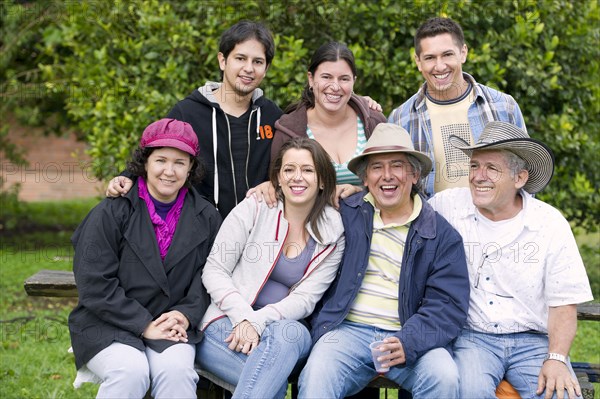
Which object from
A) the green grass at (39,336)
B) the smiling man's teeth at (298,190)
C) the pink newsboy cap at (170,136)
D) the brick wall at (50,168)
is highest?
the pink newsboy cap at (170,136)

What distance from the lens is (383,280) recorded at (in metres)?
3.96

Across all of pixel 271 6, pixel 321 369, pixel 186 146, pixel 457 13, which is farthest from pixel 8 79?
pixel 321 369

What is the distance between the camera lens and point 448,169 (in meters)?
4.55

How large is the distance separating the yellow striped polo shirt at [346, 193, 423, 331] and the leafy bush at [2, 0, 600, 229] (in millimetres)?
2610

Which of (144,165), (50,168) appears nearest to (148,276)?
(144,165)

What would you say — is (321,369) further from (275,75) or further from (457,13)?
(457,13)

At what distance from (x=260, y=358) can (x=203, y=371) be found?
456 millimetres

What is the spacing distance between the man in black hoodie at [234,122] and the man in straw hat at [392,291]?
0.69 m

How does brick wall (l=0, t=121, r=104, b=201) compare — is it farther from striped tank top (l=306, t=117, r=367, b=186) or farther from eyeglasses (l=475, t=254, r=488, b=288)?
eyeglasses (l=475, t=254, r=488, b=288)

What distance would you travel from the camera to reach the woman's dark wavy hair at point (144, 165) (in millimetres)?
4145

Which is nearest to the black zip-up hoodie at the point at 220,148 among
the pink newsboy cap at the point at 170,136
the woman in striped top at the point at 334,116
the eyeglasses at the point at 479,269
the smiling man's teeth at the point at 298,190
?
the woman in striped top at the point at 334,116

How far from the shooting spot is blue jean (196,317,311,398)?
3639 mm

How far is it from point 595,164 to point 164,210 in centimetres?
473

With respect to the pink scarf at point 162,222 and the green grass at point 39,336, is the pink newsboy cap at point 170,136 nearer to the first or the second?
the pink scarf at point 162,222
